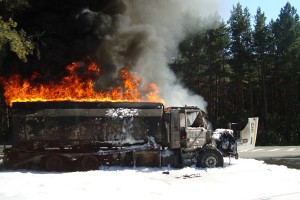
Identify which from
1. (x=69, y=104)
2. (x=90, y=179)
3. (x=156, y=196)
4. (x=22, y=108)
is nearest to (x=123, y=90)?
(x=69, y=104)

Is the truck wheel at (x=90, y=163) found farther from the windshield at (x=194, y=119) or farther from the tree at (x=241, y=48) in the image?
the tree at (x=241, y=48)

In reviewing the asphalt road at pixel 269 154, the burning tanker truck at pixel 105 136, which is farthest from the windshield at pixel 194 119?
the asphalt road at pixel 269 154

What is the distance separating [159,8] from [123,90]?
16.5 feet

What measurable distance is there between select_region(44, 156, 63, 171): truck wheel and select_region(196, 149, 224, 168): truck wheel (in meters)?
5.45

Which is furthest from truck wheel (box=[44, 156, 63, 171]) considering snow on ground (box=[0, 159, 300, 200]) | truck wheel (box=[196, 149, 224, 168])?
truck wheel (box=[196, 149, 224, 168])

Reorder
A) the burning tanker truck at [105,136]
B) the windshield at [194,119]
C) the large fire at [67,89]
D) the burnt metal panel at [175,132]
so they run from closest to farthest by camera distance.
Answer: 1. the burning tanker truck at [105,136]
2. the burnt metal panel at [175,132]
3. the windshield at [194,119]
4. the large fire at [67,89]

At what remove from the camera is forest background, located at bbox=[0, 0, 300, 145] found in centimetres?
4350

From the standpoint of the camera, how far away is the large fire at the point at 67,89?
54.0 ft

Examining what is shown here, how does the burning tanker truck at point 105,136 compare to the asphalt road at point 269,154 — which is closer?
the burning tanker truck at point 105,136

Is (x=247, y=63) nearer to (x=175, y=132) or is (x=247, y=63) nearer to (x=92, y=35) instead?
(x=92, y=35)

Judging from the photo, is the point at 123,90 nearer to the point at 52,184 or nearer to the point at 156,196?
the point at 52,184

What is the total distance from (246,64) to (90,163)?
36.4 m

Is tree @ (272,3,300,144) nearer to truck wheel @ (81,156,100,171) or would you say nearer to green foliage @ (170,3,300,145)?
green foliage @ (170,3,300,145)

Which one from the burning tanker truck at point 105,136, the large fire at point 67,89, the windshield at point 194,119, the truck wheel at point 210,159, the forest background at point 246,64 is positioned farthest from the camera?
the forest background at point 246,64
